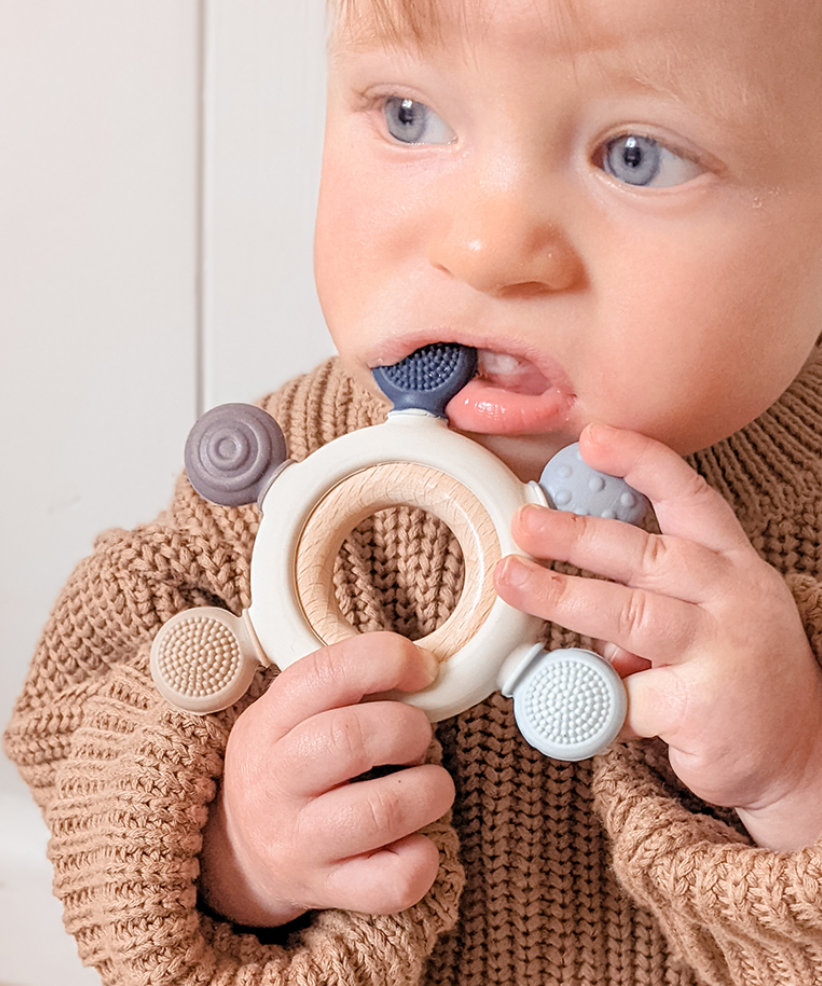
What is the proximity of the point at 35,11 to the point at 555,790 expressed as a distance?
0.68 meters

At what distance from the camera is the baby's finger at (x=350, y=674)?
0.47 m

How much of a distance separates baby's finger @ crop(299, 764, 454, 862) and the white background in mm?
510

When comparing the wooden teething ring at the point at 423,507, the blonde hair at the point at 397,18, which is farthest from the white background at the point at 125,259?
the wooden teething ring at the point at 423,507

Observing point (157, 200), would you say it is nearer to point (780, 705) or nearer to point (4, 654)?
point (4, 654)

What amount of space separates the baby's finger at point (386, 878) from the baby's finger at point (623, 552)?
0.15 metres

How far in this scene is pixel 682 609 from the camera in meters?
0.47

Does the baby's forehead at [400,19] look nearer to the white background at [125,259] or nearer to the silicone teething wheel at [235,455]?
the silicone teething wheel at [235,455]

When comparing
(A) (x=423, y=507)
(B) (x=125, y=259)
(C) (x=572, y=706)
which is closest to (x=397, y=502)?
(A) (x=423, y=507)

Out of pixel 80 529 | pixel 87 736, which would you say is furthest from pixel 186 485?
pixel 80 529

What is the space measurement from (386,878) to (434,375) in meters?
0.23

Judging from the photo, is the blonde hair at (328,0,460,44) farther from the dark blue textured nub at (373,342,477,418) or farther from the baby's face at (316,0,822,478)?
the dark blue textured nub at (373,342,477,418)

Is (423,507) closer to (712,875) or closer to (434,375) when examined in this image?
(434,375)

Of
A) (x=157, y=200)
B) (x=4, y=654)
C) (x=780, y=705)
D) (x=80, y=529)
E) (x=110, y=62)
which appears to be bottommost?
(x=4, y=654)

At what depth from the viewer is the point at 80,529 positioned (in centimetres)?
99
